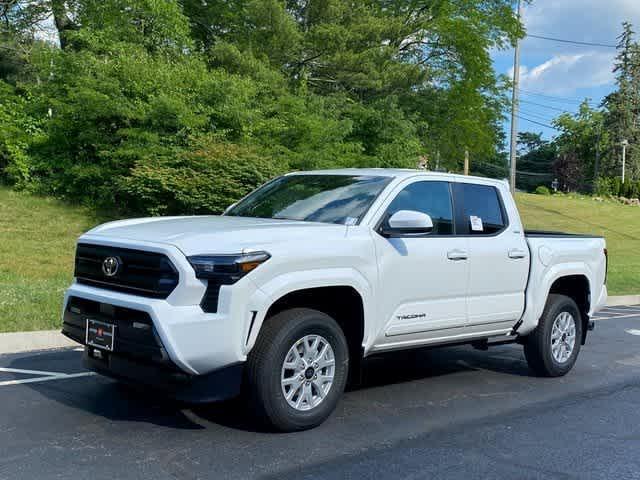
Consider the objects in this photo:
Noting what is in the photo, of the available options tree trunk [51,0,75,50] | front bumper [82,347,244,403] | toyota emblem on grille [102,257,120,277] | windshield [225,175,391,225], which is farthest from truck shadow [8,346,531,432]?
tree trunk [51,0,75,50]

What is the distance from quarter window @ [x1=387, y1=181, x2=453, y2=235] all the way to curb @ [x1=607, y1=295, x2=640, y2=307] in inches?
419

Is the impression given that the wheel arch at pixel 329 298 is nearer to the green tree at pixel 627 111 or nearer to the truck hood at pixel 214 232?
the truck hood at pixel 214 232

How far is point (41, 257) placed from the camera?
1484cm

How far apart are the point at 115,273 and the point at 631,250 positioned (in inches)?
1124

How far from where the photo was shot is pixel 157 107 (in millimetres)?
18547

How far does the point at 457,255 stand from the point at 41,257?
11089 mm

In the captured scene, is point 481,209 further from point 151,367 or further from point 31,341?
point 31,341

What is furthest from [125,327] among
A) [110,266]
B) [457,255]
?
[457,255]

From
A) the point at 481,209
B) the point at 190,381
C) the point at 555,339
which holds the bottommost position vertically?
the point at 555,339

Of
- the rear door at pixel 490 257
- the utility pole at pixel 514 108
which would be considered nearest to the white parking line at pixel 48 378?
the rear door at pixel 490 257

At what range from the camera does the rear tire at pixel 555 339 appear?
7.34 m

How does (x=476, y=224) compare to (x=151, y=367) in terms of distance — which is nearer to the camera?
(x=151, y=367)

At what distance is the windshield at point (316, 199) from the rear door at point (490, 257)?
39.6 inches

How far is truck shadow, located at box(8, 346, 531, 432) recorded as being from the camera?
541 cm
